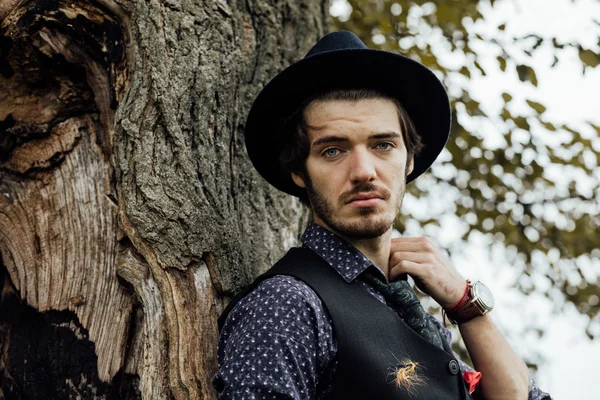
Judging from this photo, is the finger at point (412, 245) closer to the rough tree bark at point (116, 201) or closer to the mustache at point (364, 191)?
the mustache at point (364, 191)

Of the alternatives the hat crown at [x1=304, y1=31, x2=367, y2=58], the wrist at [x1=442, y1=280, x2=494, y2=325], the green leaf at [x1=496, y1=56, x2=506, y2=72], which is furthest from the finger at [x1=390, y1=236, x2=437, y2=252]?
the green leaf at [x1=496, y1=56, x2=506, y2=72]

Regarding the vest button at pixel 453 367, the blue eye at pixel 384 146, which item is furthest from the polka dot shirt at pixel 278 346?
the blue eye at pixel 384 146

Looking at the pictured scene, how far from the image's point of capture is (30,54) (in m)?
2.70

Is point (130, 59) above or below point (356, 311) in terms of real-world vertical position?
above

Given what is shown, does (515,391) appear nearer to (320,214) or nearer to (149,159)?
(320,214)

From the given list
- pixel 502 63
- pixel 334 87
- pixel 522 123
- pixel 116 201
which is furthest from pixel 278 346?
pixel 522 123

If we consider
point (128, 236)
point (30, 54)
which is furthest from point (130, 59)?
point (128, 236)

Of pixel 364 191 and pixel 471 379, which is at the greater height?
pixel 364 191

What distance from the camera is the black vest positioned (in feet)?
6.91

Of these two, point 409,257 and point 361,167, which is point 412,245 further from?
point 361,167

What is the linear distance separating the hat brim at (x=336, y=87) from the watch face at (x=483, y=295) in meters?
0.75

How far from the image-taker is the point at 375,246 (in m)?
2.71

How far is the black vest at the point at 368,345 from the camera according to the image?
6.91 ft

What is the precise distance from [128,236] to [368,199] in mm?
947
